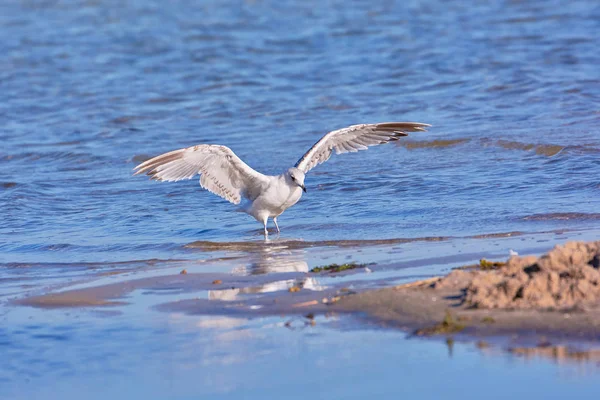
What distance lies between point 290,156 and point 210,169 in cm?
328

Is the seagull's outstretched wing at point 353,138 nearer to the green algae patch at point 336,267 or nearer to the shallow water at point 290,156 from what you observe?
the shallow water at point 290,156

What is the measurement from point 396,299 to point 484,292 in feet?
1.72

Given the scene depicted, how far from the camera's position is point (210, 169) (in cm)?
949

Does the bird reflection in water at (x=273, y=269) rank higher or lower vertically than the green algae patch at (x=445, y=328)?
higher

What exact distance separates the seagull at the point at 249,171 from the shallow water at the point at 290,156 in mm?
323

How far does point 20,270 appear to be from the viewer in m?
7.90

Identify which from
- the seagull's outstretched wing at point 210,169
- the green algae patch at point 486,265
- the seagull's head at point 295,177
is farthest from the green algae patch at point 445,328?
the seagull's outstretched wing at point 210,169

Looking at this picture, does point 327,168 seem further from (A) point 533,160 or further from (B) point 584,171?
(B) point 584,171

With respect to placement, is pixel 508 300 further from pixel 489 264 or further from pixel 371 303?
pixel 489 264

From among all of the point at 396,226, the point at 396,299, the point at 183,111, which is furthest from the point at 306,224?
the point at 183,111

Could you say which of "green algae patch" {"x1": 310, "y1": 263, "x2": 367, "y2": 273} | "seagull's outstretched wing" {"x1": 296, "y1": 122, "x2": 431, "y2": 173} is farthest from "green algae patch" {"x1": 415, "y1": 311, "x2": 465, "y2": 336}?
"seagull's outstretched wing" {"x1": 296, "y1": 122, "x2": 431, "y2": 173}

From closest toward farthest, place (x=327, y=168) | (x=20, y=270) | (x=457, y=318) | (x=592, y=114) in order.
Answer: (x=457, y=318)
(x=20, y=270)
(x=327, y=168)
(x=592, y=114)

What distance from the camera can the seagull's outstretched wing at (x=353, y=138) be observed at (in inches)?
378

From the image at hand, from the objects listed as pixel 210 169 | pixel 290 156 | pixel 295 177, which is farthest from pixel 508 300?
pixel 290 156
